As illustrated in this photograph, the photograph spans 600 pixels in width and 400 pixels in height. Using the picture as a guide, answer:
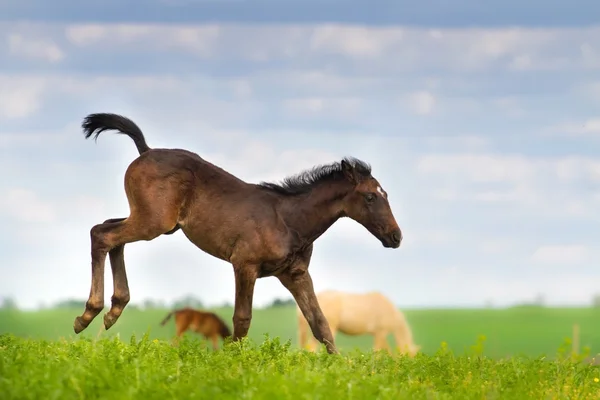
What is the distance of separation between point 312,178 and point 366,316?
9706 mm

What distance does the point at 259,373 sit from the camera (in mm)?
7449

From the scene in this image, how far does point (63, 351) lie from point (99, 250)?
1.73 m

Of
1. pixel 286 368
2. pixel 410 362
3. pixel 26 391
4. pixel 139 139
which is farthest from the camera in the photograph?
pixel 139 139

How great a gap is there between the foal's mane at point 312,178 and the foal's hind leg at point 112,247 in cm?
138

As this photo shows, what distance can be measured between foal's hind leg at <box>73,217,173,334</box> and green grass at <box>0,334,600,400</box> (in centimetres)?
43

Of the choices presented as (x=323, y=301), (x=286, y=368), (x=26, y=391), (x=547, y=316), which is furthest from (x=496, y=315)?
A: (x=26, y=391)

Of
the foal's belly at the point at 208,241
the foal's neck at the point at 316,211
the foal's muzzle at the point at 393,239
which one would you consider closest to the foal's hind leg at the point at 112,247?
the foal's belly at the point at 208,241

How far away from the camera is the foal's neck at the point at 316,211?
1033cm

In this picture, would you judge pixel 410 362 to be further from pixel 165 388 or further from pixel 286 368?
pixel 165 388

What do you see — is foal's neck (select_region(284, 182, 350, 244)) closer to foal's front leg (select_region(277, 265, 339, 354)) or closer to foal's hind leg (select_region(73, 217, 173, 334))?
foal's front leg (select_region(277, 265, 339, 354))

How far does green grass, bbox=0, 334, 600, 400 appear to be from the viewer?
6426mm

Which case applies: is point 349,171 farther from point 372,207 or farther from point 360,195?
point 372,207

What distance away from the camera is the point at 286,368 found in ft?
27.4

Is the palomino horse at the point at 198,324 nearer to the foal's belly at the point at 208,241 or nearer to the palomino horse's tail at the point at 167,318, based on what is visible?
the palomino horse's tail at the point at 167,318
